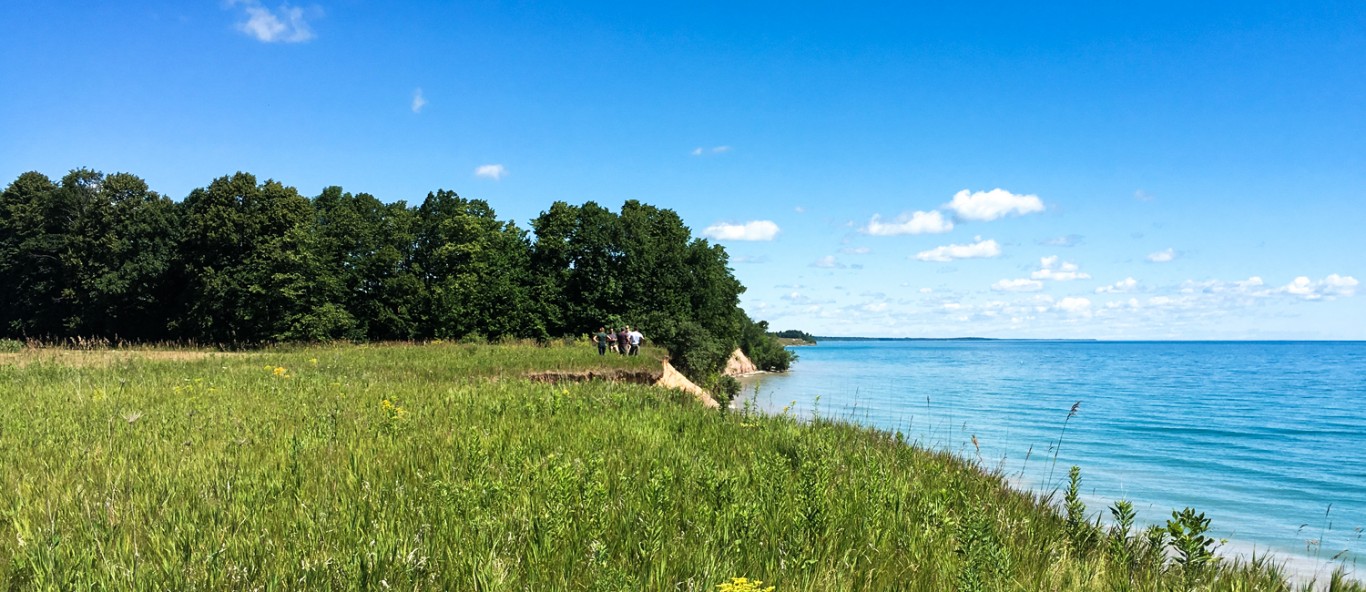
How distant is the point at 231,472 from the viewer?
17.8 ft

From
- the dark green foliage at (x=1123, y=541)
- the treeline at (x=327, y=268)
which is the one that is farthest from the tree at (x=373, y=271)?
the dark green foliage at (x=1123, y=541)

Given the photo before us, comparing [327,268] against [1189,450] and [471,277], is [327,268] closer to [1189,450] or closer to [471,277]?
[471,277]

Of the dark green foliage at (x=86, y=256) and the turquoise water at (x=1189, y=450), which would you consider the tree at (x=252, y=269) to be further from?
the turquoise water at (x=1189, y=450)

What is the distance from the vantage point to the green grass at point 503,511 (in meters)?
3.62

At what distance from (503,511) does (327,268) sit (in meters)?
46.9

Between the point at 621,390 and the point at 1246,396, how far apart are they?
46.1 metres

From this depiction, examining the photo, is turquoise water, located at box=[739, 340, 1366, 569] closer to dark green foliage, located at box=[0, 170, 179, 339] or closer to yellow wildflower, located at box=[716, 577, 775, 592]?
yellow wildflower, located at box=[716, 577, 775, 592]

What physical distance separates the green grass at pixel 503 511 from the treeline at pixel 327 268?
113 feet

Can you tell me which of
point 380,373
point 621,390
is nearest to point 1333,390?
point 621,390

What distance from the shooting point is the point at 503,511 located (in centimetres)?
449

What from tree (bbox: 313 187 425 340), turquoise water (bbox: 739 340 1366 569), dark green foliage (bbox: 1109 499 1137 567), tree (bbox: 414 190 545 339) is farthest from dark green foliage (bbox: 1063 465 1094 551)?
tree (bbox: 313 187 425 340)

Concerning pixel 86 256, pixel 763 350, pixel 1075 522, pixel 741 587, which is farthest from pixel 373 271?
pixel 741 587

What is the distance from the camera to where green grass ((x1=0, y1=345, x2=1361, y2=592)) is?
3.62 m

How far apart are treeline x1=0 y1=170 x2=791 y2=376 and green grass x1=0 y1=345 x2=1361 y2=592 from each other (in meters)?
34.5
